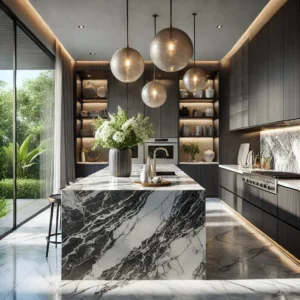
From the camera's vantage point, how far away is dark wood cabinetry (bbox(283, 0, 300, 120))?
11.1ft

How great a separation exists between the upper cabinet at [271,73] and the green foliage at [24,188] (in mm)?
3310

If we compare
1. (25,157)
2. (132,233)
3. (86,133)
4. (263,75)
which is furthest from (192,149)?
(132,233)

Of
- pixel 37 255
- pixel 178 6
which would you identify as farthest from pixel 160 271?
pixel 178 6

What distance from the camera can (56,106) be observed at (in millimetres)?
5848

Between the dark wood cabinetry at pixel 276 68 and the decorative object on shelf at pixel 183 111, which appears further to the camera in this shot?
the decorative object on shelf at pixel 183 111

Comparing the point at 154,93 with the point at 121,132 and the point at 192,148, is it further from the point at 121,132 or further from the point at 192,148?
the point at 192,148

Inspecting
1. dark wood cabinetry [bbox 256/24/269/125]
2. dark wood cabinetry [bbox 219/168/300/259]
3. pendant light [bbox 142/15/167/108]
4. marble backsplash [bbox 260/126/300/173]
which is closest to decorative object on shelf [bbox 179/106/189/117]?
marble backsplash [bbox 260/126/300/173]

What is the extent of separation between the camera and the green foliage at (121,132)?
329cm

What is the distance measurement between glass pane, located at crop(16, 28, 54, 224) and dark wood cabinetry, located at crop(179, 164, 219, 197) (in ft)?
8.86

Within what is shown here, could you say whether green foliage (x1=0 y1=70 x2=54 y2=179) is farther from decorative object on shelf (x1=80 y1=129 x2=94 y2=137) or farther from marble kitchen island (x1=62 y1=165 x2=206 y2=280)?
marble kitchen island (x1=62 y1=165 x2=206 y2=280)

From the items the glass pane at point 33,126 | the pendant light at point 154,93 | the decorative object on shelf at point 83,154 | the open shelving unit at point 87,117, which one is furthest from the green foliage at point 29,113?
the pendant light at point 154,93

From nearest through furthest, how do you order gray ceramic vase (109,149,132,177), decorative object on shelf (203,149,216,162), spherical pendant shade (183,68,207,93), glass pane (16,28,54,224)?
1. gray ceramic vase (109,149,132,177)
2. spherical pendant shade (183,68,207,93)
3. glass pane (16,28,54,224)
4. decorative object on shelf (203,149,216,162)

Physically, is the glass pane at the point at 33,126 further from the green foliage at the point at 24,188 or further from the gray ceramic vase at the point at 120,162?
the gray ceramic vase at the point at 120,162

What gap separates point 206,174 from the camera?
275 inches
